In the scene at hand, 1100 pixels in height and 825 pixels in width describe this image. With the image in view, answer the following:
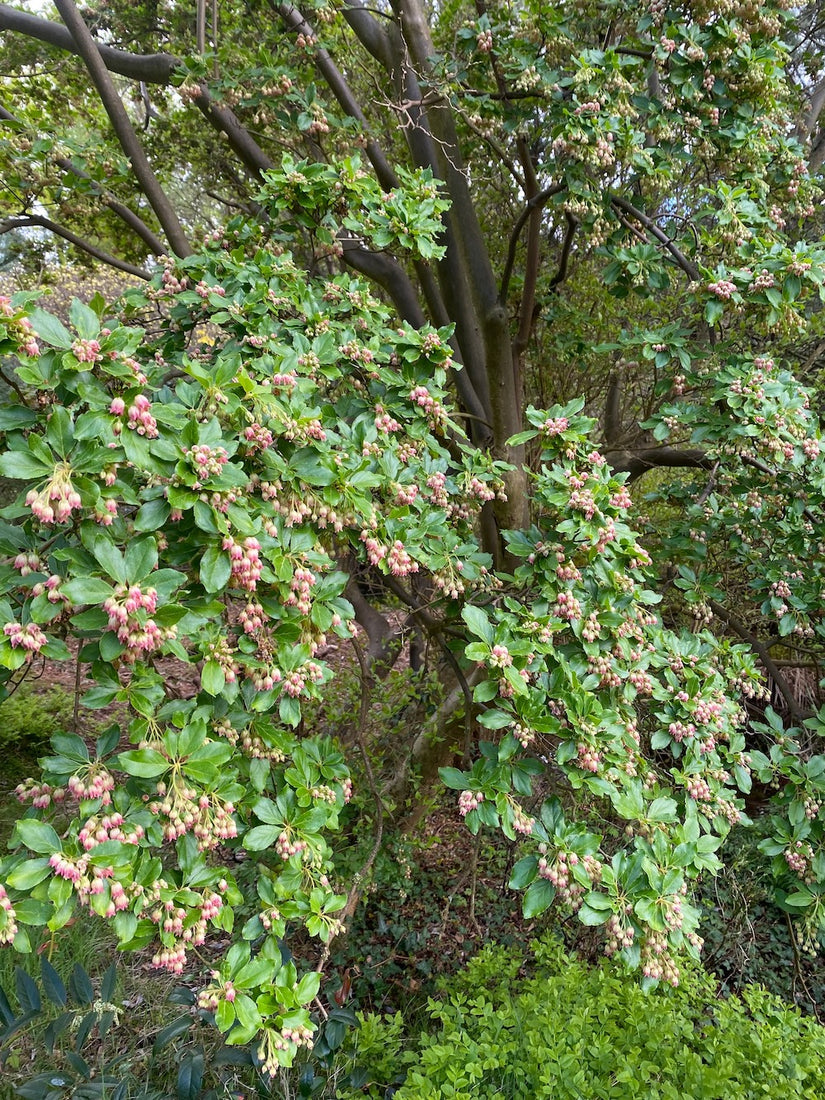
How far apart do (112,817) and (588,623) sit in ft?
4.19

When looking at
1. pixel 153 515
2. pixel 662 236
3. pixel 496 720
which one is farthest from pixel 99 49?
pixel 496 720

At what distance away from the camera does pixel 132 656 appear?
50.7 inches

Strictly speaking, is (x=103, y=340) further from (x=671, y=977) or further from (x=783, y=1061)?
(x=783, y=1061)

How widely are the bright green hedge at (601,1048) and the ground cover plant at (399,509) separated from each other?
1.41ft

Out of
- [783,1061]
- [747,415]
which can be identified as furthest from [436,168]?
[783,1061]

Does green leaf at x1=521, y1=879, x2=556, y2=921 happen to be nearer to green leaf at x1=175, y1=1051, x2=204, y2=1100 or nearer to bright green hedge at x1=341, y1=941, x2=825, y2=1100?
bright green hedge at x1=341, y1=941, x2=825, y2=1100

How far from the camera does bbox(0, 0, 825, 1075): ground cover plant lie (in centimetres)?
130

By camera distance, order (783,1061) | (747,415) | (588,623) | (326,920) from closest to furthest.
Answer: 1. (326,920)
2. (588,623)
3. (783,1061)
4. (747,415)

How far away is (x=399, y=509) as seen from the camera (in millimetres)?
1740

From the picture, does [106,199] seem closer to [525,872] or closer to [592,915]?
[525,872]

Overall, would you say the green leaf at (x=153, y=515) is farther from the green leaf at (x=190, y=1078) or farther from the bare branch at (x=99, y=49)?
the bare branch at (x=99, y=49)

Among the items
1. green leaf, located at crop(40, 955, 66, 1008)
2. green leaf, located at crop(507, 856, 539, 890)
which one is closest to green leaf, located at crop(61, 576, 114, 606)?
green leaf, located at crop(507, 856, 539, 890)

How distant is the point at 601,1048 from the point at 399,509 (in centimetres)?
188

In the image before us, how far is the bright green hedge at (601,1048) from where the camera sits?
6.51 ft
